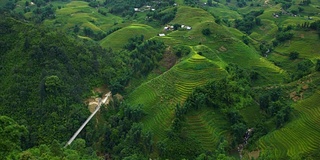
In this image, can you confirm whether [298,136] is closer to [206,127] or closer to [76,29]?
[206,127]

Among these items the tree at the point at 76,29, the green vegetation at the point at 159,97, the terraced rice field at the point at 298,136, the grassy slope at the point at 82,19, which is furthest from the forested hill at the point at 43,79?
the grassy slope at the point at 82,19

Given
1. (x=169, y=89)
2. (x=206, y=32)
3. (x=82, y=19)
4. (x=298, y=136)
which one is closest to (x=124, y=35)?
(x=206, y=32)

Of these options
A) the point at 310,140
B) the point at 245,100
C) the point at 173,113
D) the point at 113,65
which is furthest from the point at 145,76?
the point at 310,140

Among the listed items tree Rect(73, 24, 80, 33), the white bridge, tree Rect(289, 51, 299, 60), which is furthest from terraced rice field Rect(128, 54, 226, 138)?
tree Rect(73, 24, 80, 33)

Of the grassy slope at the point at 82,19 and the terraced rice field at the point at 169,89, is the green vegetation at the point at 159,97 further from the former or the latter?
the grassy slope at the point at 82,19

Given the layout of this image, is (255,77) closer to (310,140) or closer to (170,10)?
(310,140)

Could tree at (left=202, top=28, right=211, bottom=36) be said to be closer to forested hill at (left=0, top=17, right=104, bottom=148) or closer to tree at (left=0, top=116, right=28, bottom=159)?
forested hill at (left=0, top=17, right=104, bottom=148)
